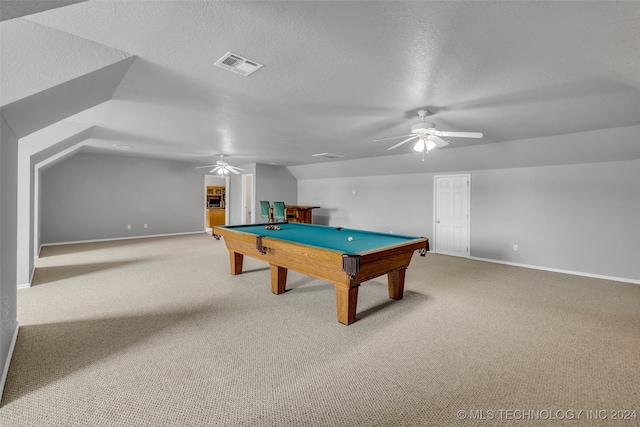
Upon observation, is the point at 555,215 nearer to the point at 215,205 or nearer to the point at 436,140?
the point at 436,140

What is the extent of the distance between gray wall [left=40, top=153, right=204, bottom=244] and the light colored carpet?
376 centimetres

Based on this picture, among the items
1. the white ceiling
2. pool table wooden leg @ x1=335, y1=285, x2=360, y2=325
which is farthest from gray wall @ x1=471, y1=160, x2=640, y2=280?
pool table wooden leg @ x1=335, y1=285, x2=360, y2=325

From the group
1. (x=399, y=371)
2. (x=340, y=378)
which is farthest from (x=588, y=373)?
(x=340, y=378)

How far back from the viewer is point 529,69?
226 cm

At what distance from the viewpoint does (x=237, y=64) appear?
225 cm

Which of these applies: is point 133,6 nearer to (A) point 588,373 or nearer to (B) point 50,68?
(B) point 50,68

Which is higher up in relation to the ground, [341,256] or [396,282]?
[341,256]

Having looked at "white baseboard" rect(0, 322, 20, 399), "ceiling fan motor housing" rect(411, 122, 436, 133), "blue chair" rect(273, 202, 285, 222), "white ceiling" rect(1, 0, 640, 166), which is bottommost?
"white baseboard" rect(0, 322, 20, 399)

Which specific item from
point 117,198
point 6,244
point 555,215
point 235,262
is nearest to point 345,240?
point 235,262

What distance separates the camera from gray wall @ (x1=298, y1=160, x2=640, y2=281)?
4.51 m

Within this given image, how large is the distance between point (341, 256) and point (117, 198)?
7684 mm

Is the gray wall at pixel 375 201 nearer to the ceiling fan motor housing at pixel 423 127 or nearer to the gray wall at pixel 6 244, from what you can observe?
the ceiling fan motor housing at pixel 423 127

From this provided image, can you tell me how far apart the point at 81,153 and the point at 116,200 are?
1.38 m

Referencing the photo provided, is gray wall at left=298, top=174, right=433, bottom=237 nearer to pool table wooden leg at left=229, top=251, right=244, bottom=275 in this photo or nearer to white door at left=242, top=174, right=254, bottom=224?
white door at left=242, top=174, right=254, bottom=224
